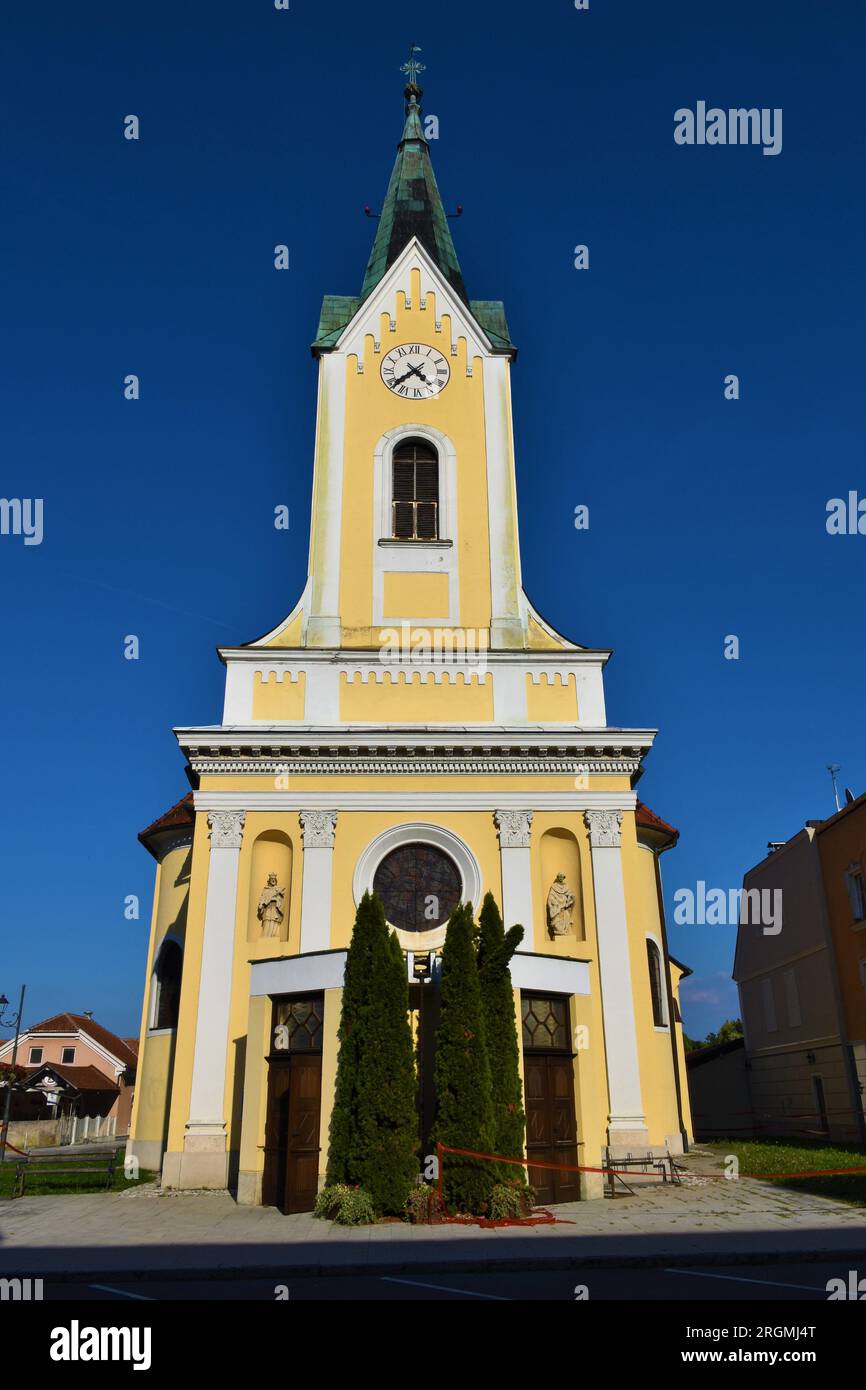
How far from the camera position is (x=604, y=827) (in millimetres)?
21250

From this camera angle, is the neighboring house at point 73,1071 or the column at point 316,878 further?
the neighboring house at point 73,1071

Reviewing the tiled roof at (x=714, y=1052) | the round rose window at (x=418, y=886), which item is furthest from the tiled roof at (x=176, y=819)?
the tiled roof at (x=714, y=1052)

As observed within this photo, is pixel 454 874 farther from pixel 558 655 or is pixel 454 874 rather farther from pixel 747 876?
pixel 747 876

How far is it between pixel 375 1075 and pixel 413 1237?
265 cm

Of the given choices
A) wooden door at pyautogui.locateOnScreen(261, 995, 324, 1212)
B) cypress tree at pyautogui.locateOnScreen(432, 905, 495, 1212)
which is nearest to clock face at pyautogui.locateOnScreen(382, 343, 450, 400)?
cypress tree at pyautogui.locateOnScreen(432, 905, 495, 1212)

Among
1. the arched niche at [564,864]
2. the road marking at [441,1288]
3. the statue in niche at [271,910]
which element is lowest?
the road marking at [441,1288]

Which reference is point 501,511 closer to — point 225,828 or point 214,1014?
point 225,828

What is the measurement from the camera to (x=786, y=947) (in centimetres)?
3478

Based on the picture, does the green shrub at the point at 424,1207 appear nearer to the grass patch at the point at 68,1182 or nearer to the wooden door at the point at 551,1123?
the wooden door at the point at 551,1123

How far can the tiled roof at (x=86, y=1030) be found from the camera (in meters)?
62.7

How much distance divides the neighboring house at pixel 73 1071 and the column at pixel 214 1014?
3288cm
